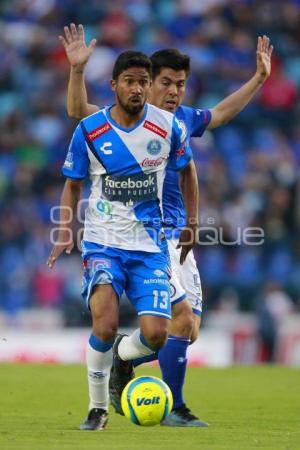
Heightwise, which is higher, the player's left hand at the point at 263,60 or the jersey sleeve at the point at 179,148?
the player's left hand at the point at 263,60

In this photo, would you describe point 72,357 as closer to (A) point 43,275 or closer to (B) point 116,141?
(A) point 43,275

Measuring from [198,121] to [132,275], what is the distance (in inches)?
65.2

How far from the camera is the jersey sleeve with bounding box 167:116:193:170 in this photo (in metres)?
7.96

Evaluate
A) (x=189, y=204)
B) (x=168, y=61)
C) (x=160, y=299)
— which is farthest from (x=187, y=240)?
(x=168, y=61)

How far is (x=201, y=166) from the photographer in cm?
1908

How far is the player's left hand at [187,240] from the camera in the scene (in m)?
8.31

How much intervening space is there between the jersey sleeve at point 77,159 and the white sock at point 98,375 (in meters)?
1.14

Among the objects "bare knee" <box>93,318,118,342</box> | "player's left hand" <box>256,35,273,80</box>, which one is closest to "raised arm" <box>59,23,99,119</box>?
"player's left hand" <box>256,35,273,80</box>

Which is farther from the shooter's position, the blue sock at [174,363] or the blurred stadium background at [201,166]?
the blurred stadium background at [201,166]

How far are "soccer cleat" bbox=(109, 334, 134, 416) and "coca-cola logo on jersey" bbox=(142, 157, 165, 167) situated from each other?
144 cm

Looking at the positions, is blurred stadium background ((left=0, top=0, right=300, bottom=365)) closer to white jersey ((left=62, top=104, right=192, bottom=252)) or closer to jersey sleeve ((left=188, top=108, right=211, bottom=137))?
jersey sleeve ((left=188, top=108, right=211, bottom=137))

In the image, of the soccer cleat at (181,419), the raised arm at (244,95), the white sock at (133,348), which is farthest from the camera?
the raised arm at (244,95)

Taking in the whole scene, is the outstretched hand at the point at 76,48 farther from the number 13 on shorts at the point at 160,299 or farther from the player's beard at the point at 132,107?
the number 13 on shorts at the point at 160,299

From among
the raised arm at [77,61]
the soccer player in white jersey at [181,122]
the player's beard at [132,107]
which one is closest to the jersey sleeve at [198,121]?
the soccer player in white jersey at [181,122]
